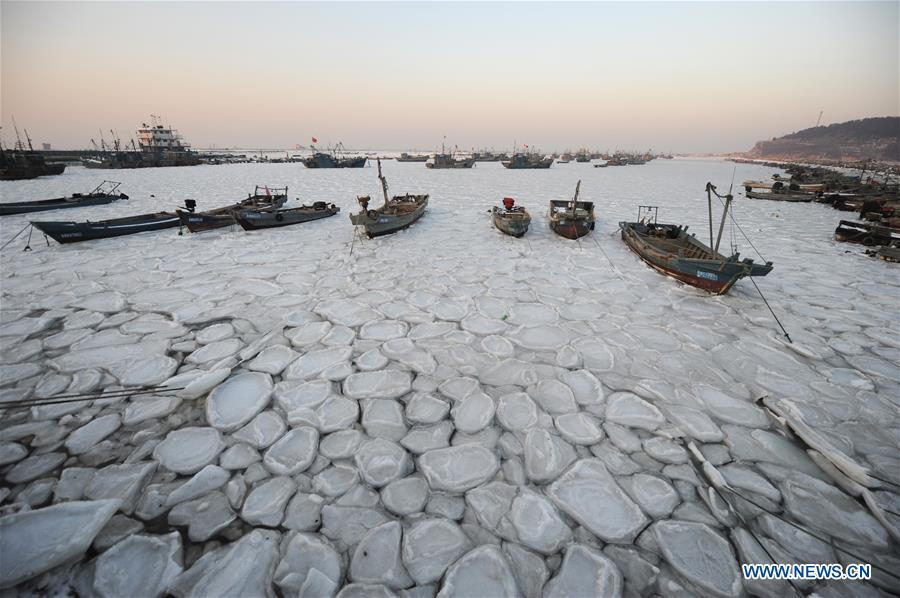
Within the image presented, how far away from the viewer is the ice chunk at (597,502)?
2951 millimetres

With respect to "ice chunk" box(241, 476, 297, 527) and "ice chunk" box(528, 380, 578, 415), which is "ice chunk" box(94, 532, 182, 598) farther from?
"ice chunk" box(528, 380, 578, 415)

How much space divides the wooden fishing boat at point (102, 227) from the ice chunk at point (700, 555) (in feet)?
52.5

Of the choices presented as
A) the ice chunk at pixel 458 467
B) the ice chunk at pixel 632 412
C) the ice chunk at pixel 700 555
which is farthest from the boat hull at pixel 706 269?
the ice chunk at pixel 458 467

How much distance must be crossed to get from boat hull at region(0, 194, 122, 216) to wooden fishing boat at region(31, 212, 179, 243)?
7.77m

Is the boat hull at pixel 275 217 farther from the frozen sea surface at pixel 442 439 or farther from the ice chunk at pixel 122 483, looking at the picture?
the ice chunk at pixel 122 483

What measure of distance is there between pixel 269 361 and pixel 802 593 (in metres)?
6.15

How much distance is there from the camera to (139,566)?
8.52 feet

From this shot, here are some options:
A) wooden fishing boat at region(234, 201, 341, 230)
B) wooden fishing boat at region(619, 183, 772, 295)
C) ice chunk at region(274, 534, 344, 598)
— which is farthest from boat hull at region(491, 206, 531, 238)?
ice chunk at region(274, 534, 344, 598)

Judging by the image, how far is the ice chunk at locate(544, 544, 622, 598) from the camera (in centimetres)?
252

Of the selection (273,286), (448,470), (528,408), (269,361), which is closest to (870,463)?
(528,408)

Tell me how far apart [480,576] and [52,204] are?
25706mm

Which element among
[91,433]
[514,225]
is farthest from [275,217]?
[91,433]

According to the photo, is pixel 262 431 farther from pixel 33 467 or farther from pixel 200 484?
pixel 33 467

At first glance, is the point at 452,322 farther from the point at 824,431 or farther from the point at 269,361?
the point at 824,431
